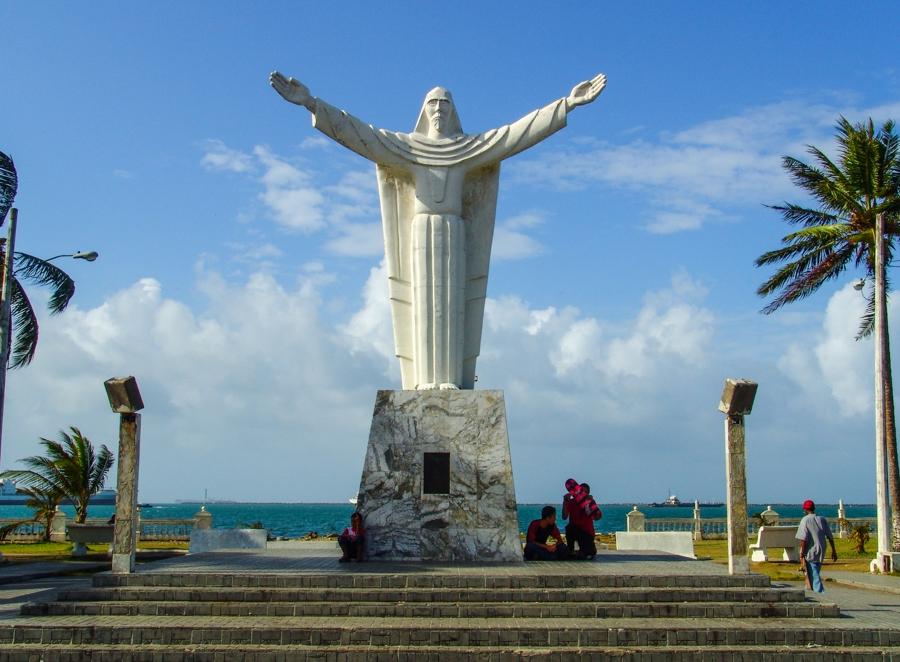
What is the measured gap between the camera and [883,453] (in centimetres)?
1742

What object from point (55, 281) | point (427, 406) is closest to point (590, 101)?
point (427, 406)

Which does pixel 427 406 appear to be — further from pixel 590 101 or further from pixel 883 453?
pixel 883 453

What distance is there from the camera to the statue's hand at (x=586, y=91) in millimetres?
13367

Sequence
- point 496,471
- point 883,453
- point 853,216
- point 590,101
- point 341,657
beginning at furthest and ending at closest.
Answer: point 853,216 → point 883,453 → point 590,101 → point 496,471 → point 341,657

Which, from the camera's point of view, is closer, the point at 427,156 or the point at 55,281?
the point at 427,156

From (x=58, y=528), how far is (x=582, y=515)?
18.5m

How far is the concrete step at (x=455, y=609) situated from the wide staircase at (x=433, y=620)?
0.04 feet

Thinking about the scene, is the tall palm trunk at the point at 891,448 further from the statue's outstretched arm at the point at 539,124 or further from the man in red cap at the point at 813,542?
the statue's outstretched arm at the point at 539,124

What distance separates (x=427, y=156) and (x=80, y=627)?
299 inches

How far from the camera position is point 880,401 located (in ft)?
57.5

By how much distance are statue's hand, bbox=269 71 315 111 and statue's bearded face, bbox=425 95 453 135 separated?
1791mm

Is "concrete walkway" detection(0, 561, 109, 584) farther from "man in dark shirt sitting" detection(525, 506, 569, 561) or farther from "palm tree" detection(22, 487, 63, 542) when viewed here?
"man in dark shirt sitting" detection(525, 506, 569, 561)

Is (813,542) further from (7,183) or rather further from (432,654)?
(7,183)

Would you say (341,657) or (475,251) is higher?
(475,251)
